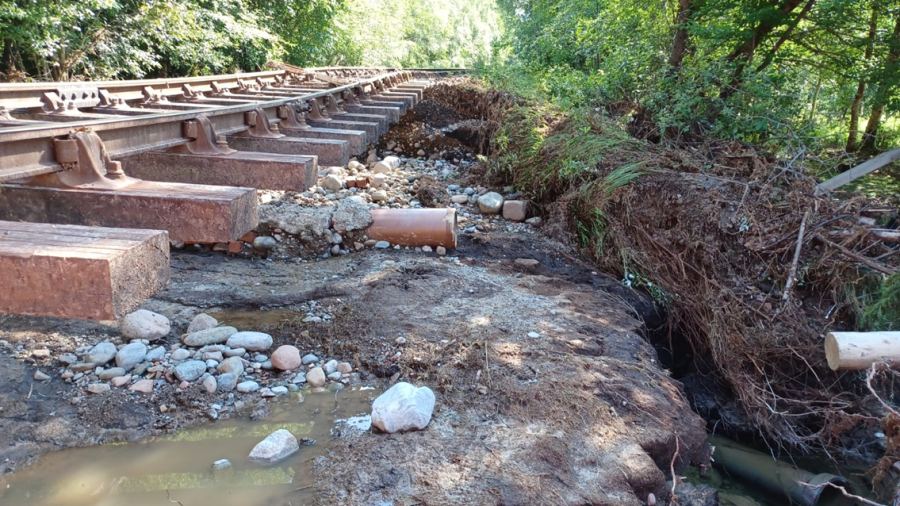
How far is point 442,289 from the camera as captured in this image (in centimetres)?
402

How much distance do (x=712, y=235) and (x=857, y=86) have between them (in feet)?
19.4

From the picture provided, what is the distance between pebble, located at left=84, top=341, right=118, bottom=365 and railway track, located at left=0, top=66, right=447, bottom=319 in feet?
1.90

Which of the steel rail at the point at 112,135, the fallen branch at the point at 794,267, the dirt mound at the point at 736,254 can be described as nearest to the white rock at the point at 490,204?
the dirt mound at the point at 736,254

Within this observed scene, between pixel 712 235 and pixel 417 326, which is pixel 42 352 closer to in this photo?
pixel 417 326

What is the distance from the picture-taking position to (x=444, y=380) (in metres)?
2.83

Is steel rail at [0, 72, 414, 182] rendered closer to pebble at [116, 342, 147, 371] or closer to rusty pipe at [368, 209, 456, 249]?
pebble at [116, 342, 147, 371]

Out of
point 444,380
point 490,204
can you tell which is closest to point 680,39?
point 490,204

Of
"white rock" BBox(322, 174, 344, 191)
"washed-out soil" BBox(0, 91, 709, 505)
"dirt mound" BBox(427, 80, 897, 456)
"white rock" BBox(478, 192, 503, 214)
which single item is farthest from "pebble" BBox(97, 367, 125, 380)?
"white rock" BBox(478, 192, 503, 214)

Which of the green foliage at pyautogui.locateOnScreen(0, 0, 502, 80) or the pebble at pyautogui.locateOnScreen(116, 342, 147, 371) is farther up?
the green foliage at pyautogui.locateOnScreen(0, 0, 502, 80)

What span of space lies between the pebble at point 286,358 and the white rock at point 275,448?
52cm

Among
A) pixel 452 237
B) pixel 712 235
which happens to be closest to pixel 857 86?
pixel 712 235

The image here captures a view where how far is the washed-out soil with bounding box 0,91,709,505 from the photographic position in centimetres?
224

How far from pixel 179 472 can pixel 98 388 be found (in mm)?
658

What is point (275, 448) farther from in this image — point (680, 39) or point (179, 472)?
point (680, 39)
